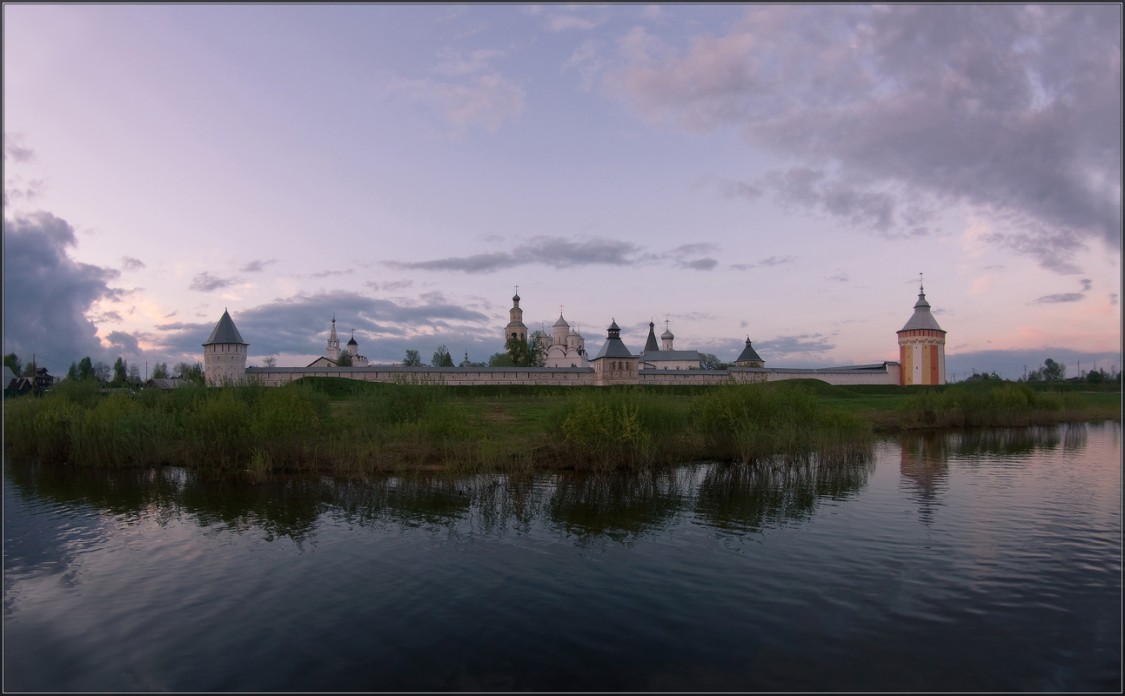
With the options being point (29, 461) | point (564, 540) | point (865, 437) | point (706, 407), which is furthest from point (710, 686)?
point (29, 461)

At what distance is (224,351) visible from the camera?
154 feet

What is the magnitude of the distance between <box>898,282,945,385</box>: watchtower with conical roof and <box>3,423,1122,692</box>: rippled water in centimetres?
4654

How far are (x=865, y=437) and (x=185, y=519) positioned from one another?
15172 mm

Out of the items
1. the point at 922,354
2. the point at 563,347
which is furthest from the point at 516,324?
the point at 922,354

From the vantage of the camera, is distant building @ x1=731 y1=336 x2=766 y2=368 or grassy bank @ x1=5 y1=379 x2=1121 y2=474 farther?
distant building @ x1=731 y1=336 x2=766 y2=368

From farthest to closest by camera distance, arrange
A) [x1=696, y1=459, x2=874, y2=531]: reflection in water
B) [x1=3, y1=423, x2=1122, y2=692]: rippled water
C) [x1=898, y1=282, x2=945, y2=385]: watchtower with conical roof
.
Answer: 1. [x1=898, y1=282, x2=945, y2=385]: watchtower with conical roof
2. [x1=696, y1=459, x2=874, y2=531]: reflection in water
3. [x1=3, y1=423, x2=1122, y2=692]: rippled water

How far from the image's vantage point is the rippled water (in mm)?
5883

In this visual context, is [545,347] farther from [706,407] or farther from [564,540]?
[564,540]

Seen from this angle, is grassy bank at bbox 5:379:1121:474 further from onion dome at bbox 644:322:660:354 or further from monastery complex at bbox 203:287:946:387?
onion dome at bbox 644:322:660:354

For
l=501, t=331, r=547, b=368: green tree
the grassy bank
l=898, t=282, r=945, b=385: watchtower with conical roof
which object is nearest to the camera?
the grassy bank

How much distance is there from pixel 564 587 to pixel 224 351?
45.4 metres

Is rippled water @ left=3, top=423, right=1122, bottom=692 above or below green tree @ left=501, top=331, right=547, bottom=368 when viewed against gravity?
below

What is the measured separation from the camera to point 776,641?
6336mm

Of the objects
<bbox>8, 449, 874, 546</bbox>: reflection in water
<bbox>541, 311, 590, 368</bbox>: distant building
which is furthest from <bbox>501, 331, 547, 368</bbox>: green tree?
<bbox>8, 449, 874, 546</bbox>: reflection in water
